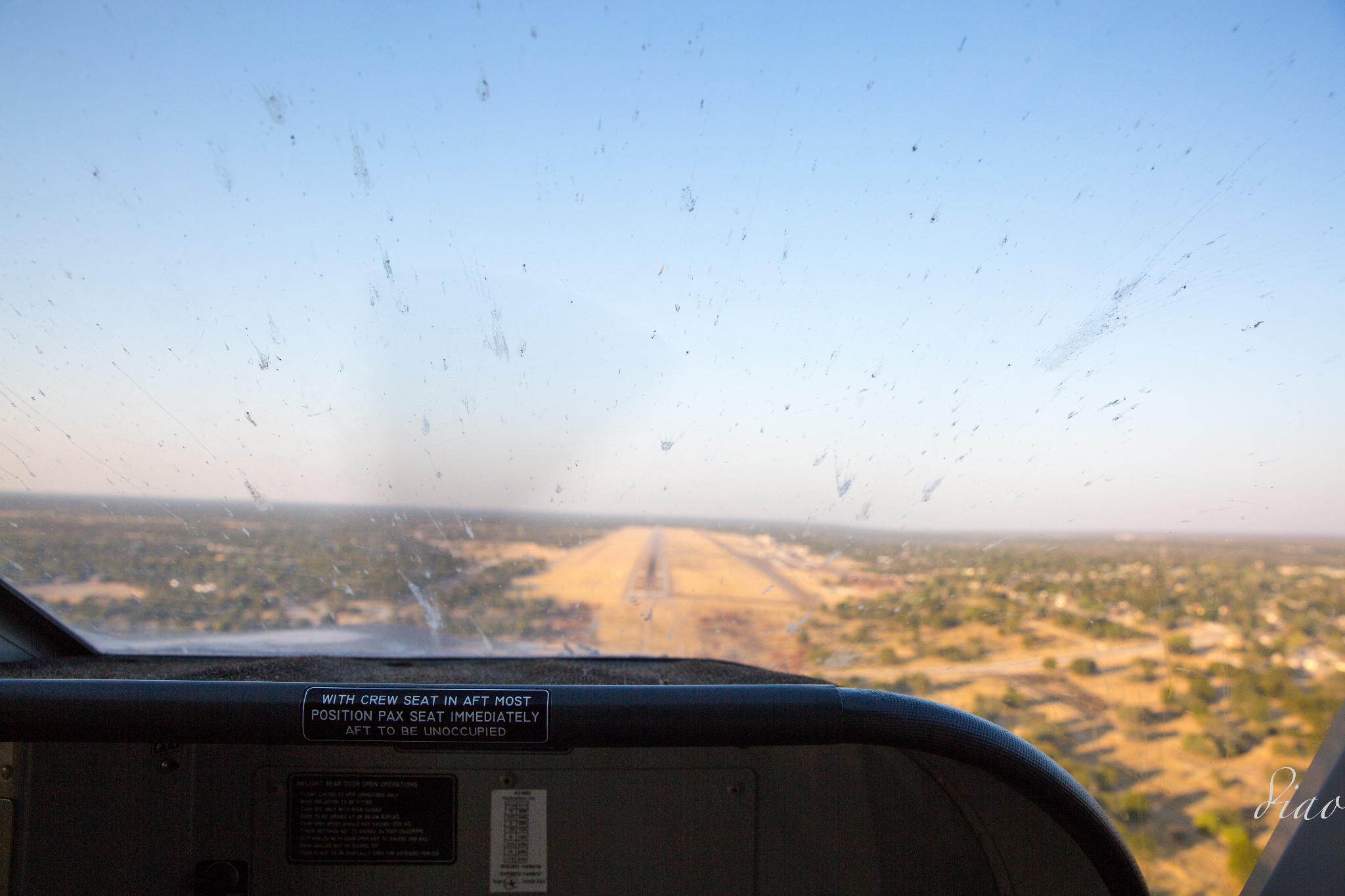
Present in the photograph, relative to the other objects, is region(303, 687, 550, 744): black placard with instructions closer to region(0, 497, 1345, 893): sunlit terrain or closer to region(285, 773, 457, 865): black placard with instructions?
region(285, 773, 457, 865): black placard with instructions

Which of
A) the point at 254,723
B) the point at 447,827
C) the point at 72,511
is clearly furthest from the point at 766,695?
the point at 72,511

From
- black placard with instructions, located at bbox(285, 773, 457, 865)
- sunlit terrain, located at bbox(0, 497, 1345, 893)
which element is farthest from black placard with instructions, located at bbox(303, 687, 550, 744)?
sunlit terrain, located at bbox(0, 497, 1345, 893)

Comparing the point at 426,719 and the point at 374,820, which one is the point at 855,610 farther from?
the point at 374,820

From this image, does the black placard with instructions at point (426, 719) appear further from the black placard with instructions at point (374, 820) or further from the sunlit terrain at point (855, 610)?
the sunlit terrain at point (855, 610)

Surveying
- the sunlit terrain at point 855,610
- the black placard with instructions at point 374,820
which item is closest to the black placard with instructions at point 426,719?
the black placard with instructions at point 374,820

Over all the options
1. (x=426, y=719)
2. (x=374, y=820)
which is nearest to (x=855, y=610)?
(x=426, y=719)

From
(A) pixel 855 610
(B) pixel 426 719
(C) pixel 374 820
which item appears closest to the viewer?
(B) pixel 426 719
